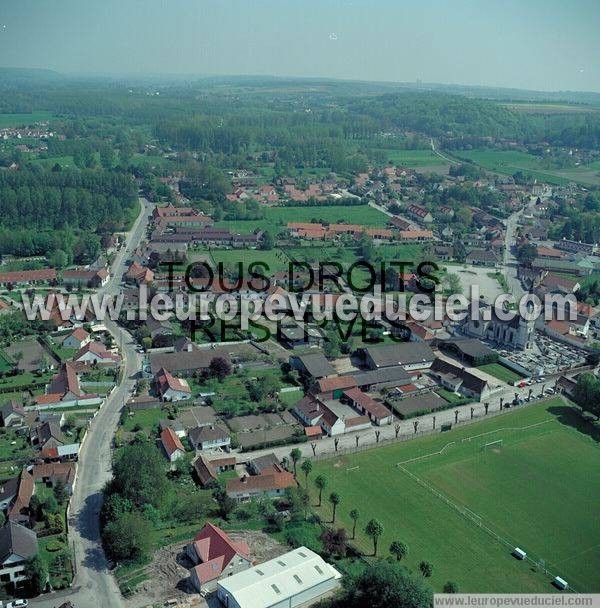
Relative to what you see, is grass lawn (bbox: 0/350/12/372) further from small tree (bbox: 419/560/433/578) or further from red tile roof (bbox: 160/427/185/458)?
small tree (bbox: 419/560/433/578)

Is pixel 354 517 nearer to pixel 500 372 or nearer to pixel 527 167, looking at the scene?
pixel 500 372

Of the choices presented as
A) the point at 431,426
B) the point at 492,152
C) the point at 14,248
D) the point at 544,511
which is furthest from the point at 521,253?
the point at 492,152

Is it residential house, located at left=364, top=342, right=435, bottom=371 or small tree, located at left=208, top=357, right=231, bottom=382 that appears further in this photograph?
residential house, located at left=364, top=342, right=435, bottom=371

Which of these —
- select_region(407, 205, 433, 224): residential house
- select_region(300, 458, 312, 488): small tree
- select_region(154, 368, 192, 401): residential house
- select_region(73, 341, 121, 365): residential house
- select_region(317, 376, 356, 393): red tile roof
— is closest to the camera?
select_region(300, 458, 312, 488): small tree

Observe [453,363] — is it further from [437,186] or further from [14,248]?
[437,186]

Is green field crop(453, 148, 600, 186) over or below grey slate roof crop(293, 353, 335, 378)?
over

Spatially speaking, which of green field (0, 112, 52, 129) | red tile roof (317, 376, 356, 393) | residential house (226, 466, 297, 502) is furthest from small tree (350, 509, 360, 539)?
green field (0, 112, 52, 129)
